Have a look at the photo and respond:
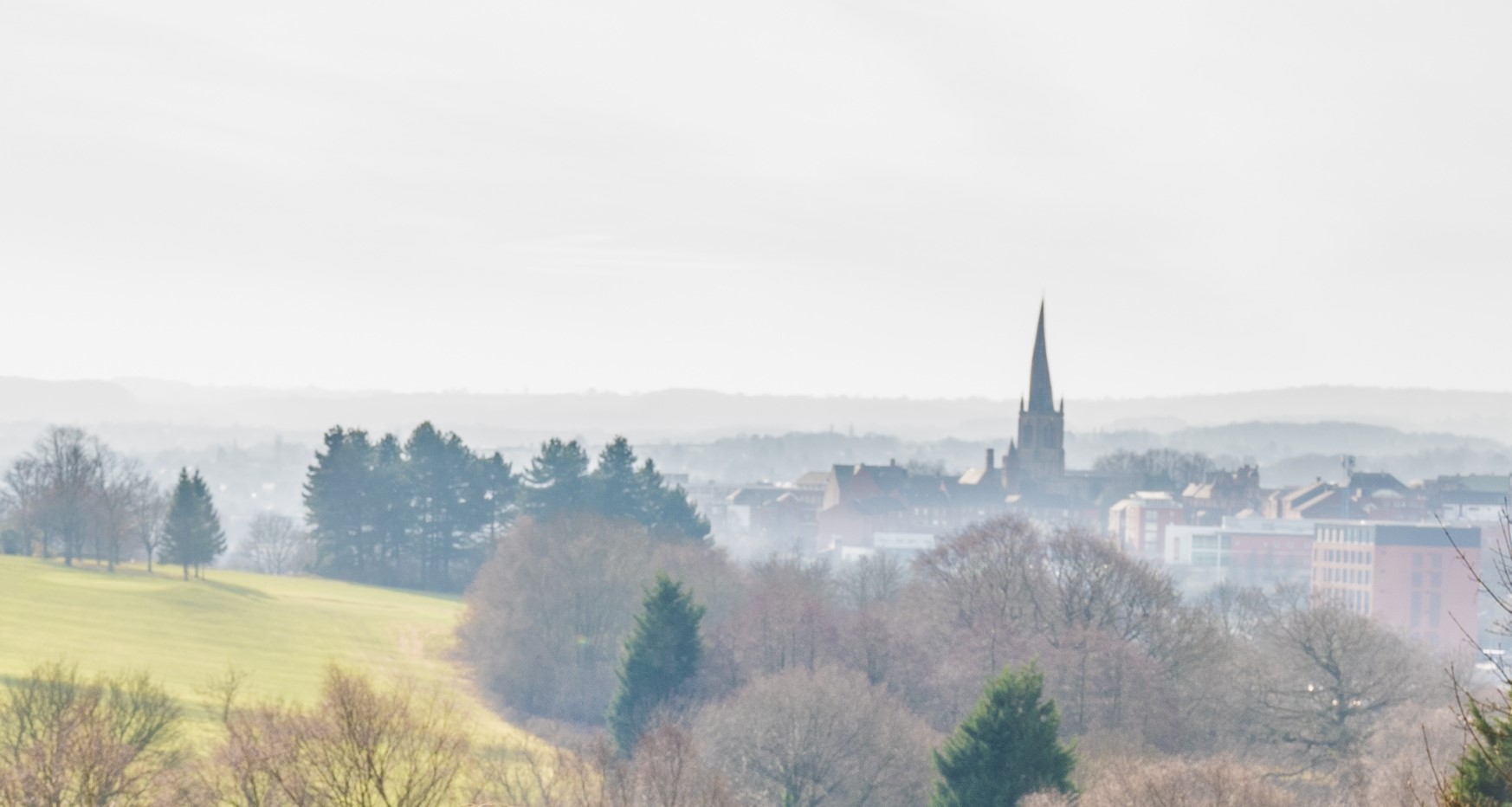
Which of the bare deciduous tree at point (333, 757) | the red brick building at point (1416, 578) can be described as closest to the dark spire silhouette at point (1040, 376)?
the red brick building at point (1416, 578)

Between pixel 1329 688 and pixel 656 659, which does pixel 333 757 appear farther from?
pixel 1329 688

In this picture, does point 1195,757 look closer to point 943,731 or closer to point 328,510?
point 943,731

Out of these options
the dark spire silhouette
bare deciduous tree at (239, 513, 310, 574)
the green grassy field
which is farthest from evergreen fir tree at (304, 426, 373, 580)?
the dark spire silhouette

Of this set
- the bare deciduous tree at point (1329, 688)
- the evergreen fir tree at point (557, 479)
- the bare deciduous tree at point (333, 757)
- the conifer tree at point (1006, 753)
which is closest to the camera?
the bare deciduous tree at point (333, 757)

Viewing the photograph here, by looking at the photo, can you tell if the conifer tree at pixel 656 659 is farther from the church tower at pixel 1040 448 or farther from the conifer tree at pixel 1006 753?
the church tower at pixel 1040 448

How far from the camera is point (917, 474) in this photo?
170 meters

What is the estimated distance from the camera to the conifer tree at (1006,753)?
27.7m

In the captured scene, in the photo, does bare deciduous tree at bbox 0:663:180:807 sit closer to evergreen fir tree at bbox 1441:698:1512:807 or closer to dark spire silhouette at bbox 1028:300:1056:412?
evergreen fir tree at bbox 1441:698:1512:807

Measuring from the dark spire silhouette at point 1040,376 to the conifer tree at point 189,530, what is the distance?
302 ft

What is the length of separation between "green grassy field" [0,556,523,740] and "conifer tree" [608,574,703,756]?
10.9ft

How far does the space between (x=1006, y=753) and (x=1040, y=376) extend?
400ft

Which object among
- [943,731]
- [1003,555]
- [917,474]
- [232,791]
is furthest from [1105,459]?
[232,791]

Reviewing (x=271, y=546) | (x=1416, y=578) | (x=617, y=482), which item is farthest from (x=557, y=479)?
(x=1416, y=578)

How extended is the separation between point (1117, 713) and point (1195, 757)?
10.8 feet
